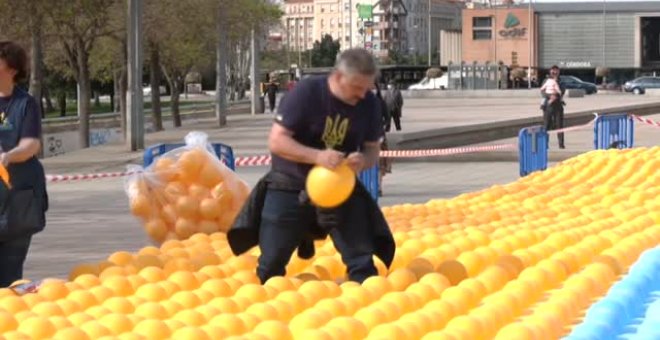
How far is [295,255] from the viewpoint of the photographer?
30.7 feet

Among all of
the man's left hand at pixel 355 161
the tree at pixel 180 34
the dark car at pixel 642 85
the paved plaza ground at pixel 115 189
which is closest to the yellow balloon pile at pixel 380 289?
the man's left hand at pixel 355 161

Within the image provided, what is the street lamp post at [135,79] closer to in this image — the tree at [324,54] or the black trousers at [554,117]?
the black trousers at [554,117]

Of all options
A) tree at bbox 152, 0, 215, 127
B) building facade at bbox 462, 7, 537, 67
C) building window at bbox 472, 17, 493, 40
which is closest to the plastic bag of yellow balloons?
tree at bbox 152, 0, 215, 127

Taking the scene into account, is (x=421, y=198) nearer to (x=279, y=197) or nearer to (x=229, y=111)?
(x=279, y=197)

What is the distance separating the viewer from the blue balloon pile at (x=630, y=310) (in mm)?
6551

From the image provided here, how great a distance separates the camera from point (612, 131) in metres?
22.8

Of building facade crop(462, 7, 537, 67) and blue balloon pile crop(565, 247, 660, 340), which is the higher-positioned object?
building facade crop(462, 7, 537, 67)

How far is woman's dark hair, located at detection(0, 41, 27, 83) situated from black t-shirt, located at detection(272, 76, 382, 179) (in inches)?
59.6

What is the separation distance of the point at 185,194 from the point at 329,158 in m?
4.35

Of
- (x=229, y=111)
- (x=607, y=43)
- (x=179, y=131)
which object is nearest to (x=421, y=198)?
(x=179, y=131)

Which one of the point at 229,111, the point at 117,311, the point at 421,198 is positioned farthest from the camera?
the point at 229,111

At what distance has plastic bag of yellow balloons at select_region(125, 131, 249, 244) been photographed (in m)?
11.7

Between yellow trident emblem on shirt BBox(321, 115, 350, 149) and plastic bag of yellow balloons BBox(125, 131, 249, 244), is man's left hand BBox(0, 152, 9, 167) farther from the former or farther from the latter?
plastic bag of yellow balloons BBox(125, 131, 249, 244)

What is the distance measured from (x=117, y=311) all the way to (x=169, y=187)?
4309 millimetres
